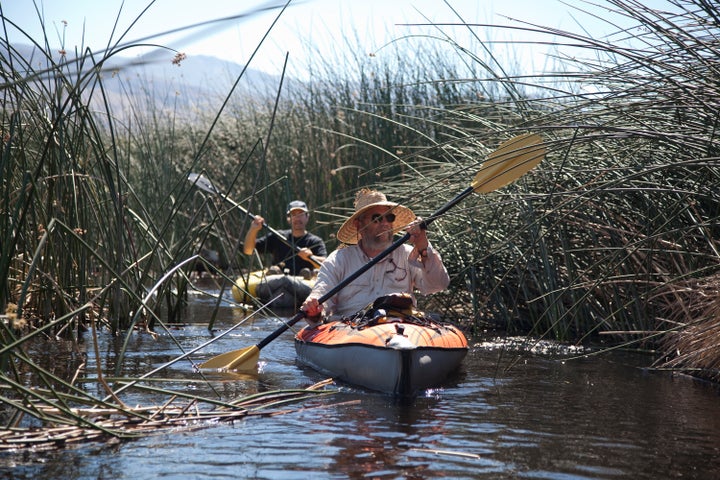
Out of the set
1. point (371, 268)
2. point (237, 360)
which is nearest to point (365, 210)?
point (371, 268)

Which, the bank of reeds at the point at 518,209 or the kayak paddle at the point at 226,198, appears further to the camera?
the kayak paddle at the point at 226,198

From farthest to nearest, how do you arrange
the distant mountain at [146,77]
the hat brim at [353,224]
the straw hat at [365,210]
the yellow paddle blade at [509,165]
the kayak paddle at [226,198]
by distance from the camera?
the hat brim at [353,224], the straw hat at [365,210], the kayak paddle at [226,198], the yellow paddle blade at [509,165], the distant mountain at [146,77]

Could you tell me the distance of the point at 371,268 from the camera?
6598 mm

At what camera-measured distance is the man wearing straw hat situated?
6512 mm

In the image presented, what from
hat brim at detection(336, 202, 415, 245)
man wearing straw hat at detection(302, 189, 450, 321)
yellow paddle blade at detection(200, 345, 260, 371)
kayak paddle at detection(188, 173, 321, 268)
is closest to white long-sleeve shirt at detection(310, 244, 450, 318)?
man wearing straw hat at detection(302, 189, 450, 321)

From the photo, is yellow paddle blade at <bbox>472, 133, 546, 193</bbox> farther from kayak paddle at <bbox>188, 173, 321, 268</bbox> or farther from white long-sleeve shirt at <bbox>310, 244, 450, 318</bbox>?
kayak paddle at <bbox>188, 173, 321, 268</bbox>

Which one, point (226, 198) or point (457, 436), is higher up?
point (226, 198)

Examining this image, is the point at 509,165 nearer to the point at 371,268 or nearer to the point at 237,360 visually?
the point at 371,268

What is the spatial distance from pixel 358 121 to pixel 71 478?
8909 mm

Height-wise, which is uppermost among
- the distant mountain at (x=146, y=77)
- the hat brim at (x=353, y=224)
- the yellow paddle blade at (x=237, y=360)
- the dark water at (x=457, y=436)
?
the distant mountain at (x=146, y=77)

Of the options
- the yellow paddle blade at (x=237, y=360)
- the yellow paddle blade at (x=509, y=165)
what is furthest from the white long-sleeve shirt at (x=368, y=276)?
the yellow paddle blade at (x=509, y=165)

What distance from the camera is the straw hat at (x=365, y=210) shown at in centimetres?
650

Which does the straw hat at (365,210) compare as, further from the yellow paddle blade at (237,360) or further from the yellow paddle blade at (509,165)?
the yellow paddle blade at (237,360)

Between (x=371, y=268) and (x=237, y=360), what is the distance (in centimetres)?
113
